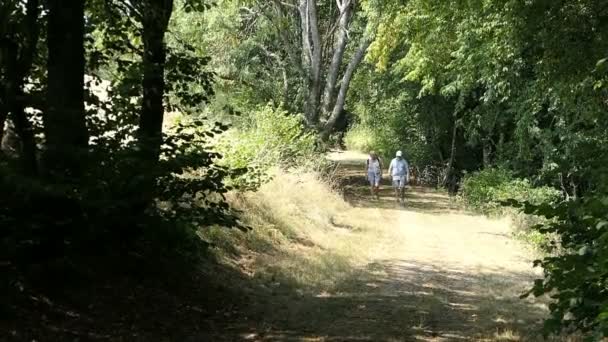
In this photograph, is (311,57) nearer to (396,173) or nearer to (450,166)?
(396,173)

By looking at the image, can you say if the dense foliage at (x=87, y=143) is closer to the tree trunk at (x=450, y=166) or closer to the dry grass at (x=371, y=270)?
the dry grass at (x=371, y=270)

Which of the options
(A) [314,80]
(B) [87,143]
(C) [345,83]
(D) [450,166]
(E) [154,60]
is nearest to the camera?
(B) [87,143]

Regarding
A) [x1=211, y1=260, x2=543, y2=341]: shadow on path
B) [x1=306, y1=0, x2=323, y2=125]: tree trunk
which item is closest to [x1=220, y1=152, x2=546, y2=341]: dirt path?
[x1=211, y1=260, x2=543, y2=341]: shadow on path

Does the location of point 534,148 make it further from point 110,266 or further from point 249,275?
point 110,266

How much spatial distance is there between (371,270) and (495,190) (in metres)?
11.4

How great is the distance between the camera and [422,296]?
9109mm

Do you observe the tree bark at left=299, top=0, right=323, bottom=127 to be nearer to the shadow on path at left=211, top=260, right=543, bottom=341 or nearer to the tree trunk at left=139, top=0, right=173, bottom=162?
the shadow on path at left=211, top=260, right=543, bottom=341

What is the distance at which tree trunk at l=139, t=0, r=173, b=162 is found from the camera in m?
7.36

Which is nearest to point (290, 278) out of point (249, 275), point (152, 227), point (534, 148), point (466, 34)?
point (249, 275)

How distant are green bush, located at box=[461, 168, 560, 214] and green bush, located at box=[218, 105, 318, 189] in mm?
6108

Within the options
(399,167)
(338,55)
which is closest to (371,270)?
(399,167)

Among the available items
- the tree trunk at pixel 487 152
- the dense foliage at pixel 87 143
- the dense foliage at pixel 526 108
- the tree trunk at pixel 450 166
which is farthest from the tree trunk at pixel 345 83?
the dense foliage at pixel 87 143

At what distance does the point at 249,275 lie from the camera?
978cm

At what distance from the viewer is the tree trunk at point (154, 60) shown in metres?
7.36
